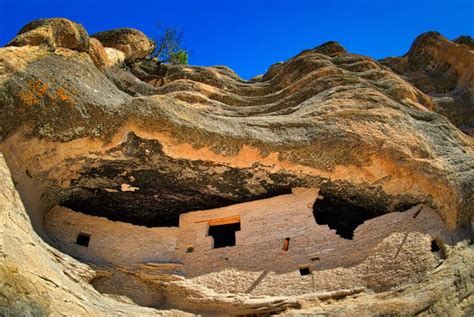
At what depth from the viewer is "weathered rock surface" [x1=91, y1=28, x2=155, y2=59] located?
14.1m

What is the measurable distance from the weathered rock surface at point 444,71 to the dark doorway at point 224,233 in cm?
588

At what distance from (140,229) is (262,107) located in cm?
339

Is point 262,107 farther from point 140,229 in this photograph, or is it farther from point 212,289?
point 212,289

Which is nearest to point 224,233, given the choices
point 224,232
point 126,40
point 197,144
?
point 224,232

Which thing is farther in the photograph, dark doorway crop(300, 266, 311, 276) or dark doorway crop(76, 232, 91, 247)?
dark doorway crop(76, 232, 91, 247)

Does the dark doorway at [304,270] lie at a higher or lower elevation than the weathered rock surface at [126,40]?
lower

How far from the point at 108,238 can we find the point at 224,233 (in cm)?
241

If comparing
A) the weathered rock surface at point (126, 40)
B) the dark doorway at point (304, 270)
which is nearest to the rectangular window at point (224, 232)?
the dark doorway at point (304, 270)

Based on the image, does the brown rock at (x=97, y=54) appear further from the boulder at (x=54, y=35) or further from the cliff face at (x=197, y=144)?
the boulder at (x=54, y=35)

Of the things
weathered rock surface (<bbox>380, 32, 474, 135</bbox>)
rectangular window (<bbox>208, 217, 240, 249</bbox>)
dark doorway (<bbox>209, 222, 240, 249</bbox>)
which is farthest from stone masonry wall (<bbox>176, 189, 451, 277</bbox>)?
weathered rock surface (<bbox>380, 32, 474, 135</bbox>)

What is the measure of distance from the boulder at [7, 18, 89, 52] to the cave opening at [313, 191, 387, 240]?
202 inches

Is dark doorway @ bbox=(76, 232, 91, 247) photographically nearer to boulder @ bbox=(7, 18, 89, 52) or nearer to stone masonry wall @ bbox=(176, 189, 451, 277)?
stone masonry wall @ bbox=(176, 189, 451, 277)

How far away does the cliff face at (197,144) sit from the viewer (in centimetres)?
761

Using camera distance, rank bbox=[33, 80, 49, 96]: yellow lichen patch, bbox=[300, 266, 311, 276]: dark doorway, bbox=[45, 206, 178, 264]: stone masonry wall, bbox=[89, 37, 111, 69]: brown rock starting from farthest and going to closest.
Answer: bbox=[89, 37, 111, 69]: brown rock
bbox=[45, 206, 178, 264]: stone masonry wall
bbox=[300, 266, 311, 276]: dark doorway
bbox=[33, 80, 49, 96]: yellow lichen patch
